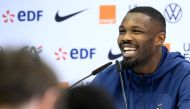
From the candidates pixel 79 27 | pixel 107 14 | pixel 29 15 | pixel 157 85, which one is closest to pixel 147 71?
pixel 157 85

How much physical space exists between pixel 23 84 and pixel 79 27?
2.25 metres

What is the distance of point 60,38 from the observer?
8.86 feet

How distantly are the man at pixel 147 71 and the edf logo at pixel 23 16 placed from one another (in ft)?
3.12

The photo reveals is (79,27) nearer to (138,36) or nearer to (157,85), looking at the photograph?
(138,36)

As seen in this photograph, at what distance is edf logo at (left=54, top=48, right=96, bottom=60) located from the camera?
2.61 m

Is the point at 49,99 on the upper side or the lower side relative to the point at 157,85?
upper

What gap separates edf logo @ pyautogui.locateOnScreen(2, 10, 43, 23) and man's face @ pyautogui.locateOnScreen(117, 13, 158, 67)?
0.95 metres

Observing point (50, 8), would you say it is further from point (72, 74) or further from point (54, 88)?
point (54, 88)

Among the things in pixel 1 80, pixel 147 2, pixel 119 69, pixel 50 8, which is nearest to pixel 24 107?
pixel 1 80

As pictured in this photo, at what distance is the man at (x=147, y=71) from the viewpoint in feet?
5.49

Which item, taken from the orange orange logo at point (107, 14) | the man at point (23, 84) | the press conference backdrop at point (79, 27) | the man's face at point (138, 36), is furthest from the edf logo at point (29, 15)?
the man at point (23, 84)

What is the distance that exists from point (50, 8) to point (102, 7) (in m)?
0.37

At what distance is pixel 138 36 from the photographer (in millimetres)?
1929

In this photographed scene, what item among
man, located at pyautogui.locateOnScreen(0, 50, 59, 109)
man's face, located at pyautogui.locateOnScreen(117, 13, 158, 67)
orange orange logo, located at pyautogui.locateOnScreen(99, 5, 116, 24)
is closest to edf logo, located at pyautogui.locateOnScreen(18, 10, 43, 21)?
orange orange logo, located at pyautogui.locateOnScreen(99, 5, 116, 24)
